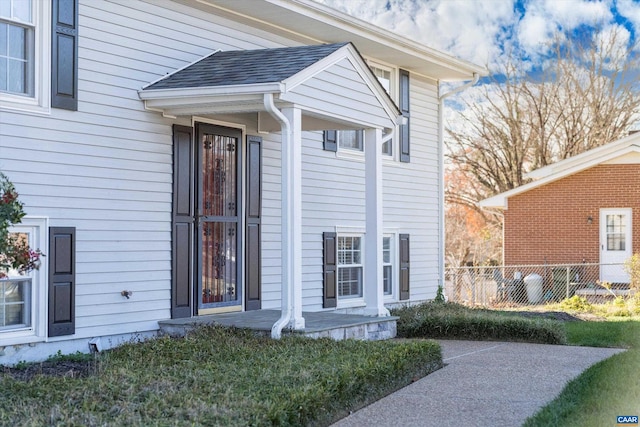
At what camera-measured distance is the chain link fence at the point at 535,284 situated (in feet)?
67.3

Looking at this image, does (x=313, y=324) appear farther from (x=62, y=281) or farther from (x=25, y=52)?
(x=25, y=52)

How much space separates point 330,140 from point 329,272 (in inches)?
78.8

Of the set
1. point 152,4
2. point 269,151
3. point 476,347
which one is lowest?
point 476,347

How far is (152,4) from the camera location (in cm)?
958

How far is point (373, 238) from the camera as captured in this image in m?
10.8

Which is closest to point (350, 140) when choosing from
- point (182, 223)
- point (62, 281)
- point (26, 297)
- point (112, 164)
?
point (182, 223)

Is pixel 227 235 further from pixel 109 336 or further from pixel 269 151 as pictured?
pixel 109 336

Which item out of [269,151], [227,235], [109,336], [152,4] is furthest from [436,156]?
[109,336]

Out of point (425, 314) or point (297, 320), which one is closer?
point (297, 320)

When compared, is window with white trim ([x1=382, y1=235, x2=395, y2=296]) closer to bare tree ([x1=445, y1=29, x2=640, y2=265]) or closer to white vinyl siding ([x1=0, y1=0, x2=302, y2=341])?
white vinyl siding ([x1=0, y1=0, x2=302, y2=341])

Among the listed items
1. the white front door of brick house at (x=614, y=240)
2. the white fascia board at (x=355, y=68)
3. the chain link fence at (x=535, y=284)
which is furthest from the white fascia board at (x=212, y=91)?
the white front door of brick house at (x=614, y=240)

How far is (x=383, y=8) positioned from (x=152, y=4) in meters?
4.24

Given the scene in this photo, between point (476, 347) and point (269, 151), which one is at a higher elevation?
point (269, 151)

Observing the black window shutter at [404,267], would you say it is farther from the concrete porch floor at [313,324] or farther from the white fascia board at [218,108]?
the white fascia board at [218,108]
